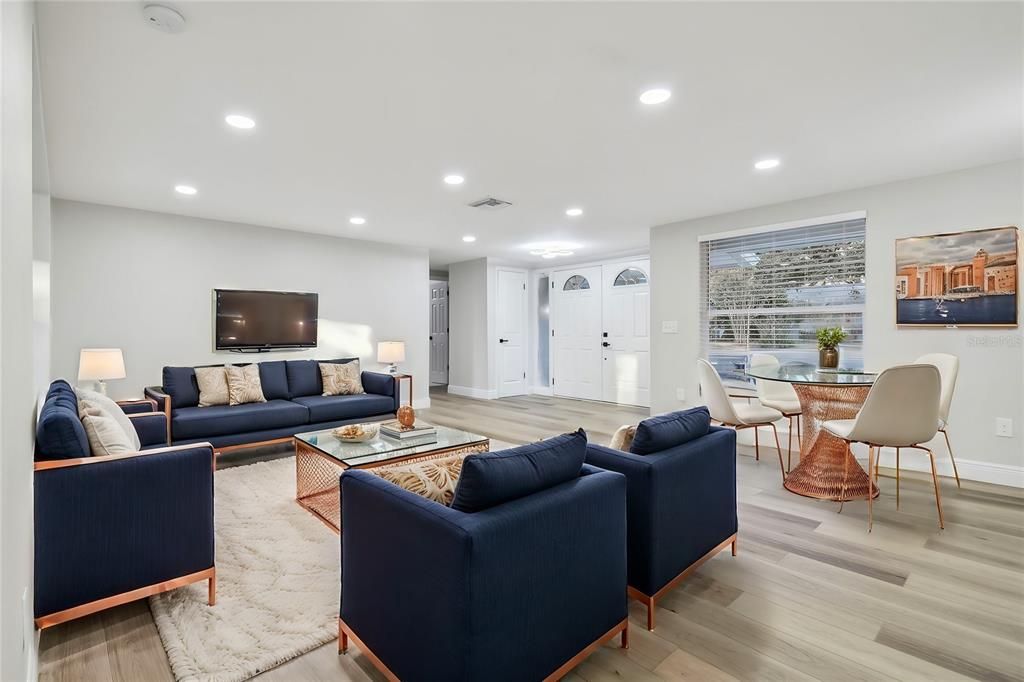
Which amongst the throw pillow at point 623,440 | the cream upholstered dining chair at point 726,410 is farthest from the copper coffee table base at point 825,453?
the throw pillow at point 623,440

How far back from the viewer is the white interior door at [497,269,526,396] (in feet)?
27.2

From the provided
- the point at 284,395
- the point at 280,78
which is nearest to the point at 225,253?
the point at 284,395

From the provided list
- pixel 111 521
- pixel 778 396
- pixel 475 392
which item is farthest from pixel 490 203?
pixel 475 392

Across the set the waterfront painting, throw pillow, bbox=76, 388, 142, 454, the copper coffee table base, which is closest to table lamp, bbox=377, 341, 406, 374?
throw pillow, bbox=76, 388, 142, 454

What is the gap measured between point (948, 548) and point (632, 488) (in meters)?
2.03

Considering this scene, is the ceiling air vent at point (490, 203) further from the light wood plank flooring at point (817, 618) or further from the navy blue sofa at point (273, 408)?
the light wood plank flooring at point (817, 618)

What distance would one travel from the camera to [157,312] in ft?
16.2

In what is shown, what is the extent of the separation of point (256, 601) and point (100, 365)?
308cm

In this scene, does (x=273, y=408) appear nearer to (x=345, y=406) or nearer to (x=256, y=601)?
(x=345, y=406)

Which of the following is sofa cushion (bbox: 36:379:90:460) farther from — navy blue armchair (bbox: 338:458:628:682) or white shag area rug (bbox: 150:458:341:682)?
navy blue armchair (bbox: 338:458:628:682)

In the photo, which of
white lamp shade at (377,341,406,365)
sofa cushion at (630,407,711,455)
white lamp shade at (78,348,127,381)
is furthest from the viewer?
white lamp shade at (377,341,406,365)

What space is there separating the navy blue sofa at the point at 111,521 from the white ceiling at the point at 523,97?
1.62m

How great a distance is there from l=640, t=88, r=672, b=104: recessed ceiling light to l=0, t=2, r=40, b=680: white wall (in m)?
2.37

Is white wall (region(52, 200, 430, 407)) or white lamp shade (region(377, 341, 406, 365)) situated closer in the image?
white wall (region(52, 200, 430, 407))
